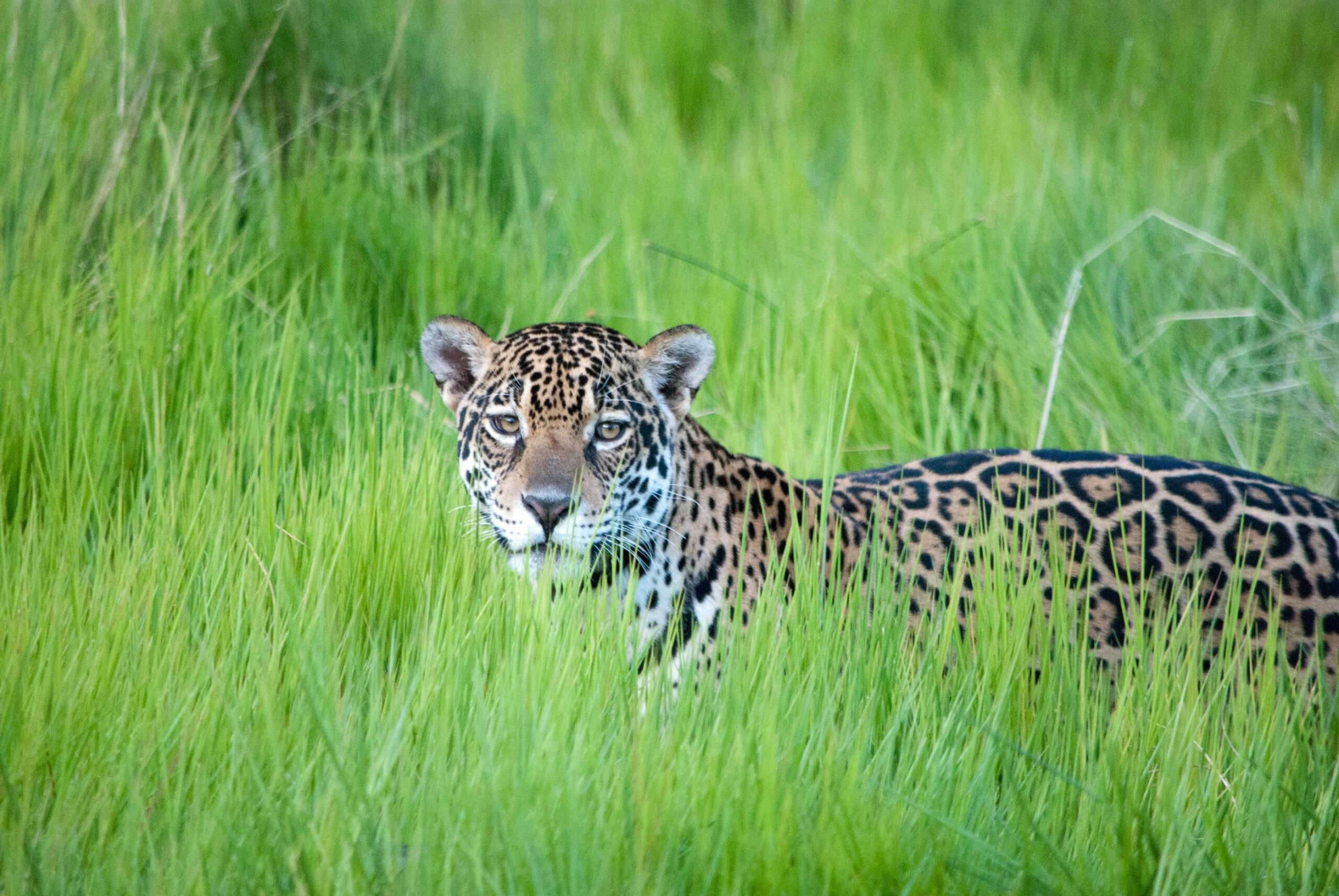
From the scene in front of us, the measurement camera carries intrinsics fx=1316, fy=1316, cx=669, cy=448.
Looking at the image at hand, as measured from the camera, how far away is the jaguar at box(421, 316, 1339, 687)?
13.7 ft

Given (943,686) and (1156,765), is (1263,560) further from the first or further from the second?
(943,686)

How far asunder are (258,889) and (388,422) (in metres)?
2.67

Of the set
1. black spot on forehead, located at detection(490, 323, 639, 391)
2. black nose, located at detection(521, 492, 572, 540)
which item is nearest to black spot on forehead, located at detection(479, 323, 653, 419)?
black spot on forehead, located at detection(490, 323, 639, 391)

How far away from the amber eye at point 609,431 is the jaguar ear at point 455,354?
1.77ft

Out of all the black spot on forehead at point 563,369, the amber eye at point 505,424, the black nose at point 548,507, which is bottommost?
the black nose at point 548,507

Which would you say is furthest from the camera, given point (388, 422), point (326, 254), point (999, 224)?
point (999, 224)

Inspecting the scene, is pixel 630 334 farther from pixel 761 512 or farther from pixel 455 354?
pixel 761 512

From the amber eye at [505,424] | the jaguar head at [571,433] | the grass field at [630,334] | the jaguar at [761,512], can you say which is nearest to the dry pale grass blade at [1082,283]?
the grass field at [630,334]

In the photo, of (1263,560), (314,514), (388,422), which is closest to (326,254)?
(388,422)

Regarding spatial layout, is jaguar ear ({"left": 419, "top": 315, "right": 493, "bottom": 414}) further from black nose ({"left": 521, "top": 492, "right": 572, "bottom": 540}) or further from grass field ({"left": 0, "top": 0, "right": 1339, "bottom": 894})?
black nose ({"left": 521, "top": 492, "right": 572, "bottom": 540})

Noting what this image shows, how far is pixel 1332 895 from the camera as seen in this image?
3.03 m

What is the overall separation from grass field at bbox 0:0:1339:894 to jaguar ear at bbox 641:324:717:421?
1.58 feet

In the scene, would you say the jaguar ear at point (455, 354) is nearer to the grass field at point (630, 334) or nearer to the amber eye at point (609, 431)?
the grass field at point (630, 334)

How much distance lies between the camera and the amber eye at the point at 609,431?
14.2ft
